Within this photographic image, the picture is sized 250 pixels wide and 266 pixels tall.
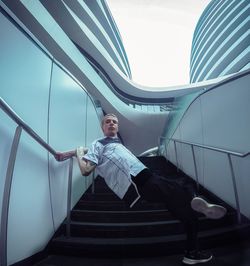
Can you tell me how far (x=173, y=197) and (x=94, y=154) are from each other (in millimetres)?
819

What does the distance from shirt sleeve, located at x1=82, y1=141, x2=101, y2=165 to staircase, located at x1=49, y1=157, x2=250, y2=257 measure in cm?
79

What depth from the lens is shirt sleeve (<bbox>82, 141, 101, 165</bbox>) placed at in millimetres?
1902

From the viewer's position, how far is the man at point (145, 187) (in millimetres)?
1637

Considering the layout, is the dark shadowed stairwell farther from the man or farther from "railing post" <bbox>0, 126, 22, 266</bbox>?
"railing post" <bbox>0, 126, 22, 266</bbox>

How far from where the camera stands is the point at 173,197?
174cm

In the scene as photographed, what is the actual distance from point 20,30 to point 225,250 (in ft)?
9.23

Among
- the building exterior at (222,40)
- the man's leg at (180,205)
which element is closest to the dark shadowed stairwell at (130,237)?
the man's leg at (180,205)

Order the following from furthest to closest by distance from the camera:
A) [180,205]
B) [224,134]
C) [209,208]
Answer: [224,134], [180,205], [209,208]

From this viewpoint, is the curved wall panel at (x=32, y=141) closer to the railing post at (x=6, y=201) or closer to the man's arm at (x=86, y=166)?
the railing post at (x=6, y=201)

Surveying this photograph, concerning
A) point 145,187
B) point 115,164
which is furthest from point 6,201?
point 145,187

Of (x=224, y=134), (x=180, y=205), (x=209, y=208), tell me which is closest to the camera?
(x=209, y=208)

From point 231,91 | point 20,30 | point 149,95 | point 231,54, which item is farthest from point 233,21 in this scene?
point 20,30

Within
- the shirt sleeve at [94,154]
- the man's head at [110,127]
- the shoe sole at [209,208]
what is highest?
the man's head at [110,127]

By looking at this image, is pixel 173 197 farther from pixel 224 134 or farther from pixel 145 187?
pixel 224 134
